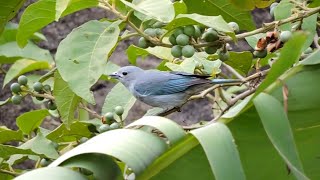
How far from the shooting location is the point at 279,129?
3.32 feet

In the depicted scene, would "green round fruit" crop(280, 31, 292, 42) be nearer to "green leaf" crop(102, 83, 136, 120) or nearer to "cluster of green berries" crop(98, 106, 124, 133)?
"cluster of green berries" crop(98, 106, 124, 133)

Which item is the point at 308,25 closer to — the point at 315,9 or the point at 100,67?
the point at 315,9

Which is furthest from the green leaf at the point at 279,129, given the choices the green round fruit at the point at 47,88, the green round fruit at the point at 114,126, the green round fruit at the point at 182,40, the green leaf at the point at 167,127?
the green round fruit at the point at 47,88

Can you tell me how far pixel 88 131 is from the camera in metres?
2.03

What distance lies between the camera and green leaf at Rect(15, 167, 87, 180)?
974 millimetres

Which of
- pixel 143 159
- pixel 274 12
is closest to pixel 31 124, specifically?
pixel 274 12

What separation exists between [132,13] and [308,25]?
449 millimetres

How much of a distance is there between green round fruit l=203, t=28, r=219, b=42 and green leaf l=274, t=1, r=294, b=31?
0.16m

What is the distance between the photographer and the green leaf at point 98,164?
1.05 m

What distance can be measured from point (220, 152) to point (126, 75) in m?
1.63

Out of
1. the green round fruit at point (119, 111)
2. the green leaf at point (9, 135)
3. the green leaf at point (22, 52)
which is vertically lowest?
the green leaf at point (22, 52)

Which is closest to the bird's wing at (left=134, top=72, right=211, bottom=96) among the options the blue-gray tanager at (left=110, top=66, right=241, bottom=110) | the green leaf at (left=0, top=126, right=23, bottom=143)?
the blue-gray tanager at (left=110, top=66, right=241, bottom=110)

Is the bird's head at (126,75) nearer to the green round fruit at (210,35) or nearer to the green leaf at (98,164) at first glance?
the green round fruit at (210,35)

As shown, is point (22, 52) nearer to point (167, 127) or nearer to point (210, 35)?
point (210, 35)
